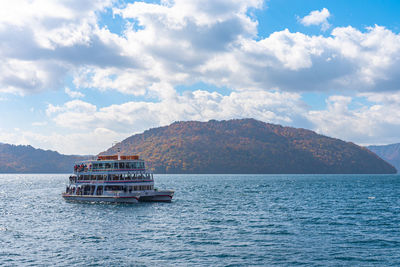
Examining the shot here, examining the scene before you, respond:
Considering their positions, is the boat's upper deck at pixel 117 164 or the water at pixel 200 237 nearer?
the water at pixel 200 237

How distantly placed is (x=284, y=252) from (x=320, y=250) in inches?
129

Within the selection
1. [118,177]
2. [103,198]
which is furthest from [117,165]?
[103,198]

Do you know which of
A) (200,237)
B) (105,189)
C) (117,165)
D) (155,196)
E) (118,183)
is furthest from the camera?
(105,189)

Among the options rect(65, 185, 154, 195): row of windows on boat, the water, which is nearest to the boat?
rect(65, 185, 154, 195): row of windows on boat

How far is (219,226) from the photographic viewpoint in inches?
1907

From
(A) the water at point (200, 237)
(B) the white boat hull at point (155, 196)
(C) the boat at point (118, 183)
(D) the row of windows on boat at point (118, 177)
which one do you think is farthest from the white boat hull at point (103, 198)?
(A) the water at point (200, 237)

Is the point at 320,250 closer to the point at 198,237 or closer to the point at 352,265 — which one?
the point at 352,265

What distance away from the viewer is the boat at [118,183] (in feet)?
243

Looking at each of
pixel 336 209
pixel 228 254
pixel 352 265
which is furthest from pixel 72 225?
pixel 336 209

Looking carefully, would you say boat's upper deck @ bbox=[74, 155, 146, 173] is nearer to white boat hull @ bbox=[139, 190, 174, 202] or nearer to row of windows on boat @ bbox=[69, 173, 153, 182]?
row of windows on boat @ bbox=[69, 173, 153, 182]

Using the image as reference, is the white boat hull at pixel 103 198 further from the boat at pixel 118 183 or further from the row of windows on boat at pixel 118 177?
the row of windows on boat at pixel 118 177

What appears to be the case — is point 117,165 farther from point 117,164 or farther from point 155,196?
point 155,196

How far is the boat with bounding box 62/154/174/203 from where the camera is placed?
7400cm

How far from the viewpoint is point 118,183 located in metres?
75.2
